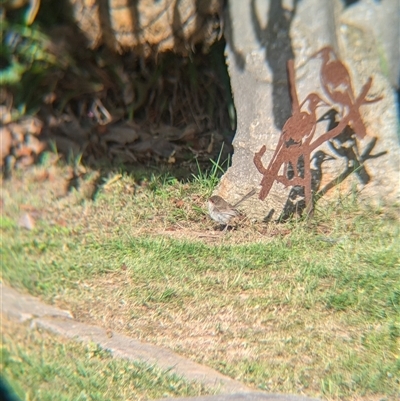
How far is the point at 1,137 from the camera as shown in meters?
5.05

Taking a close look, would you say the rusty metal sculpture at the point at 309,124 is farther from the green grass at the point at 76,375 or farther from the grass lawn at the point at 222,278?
the green grass at the point at 76,375

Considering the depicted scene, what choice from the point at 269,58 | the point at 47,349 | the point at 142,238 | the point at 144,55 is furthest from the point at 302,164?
the point at 47,349

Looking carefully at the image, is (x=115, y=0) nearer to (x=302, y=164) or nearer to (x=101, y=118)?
(x=101, y=118)

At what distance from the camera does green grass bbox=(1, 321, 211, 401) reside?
328 cm

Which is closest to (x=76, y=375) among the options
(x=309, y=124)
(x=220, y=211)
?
(x=220, y=211)

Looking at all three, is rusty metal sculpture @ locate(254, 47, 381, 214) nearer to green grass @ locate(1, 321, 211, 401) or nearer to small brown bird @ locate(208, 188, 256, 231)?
small brown bird @ locate(208, 188, 256, 231)

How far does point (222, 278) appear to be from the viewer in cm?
398

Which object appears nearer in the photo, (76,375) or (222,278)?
(76,375)

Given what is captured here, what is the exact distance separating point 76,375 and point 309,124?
202 cm

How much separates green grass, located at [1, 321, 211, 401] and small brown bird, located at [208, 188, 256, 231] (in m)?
1.25

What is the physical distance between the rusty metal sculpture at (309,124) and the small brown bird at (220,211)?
229 millimetres

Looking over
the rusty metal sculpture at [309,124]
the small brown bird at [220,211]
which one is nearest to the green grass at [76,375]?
the small brown bird at [220,211]

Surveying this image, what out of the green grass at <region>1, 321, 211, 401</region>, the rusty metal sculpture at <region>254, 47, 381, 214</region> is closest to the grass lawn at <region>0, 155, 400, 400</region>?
the green grass at <region>1, 321, 211, 401</region>

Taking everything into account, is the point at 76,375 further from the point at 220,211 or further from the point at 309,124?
the point at 309,124
